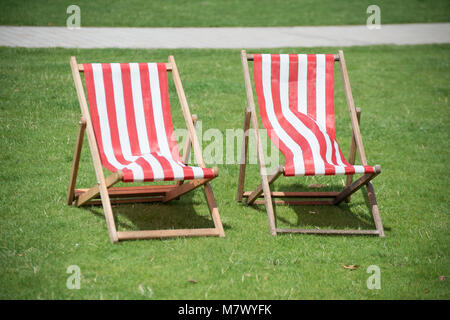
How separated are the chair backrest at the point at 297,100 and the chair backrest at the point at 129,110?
31.6 inches

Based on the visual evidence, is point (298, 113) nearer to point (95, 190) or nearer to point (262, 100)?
point (262, 100)

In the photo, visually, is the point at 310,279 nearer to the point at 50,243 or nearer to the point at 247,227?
the point at 247,227

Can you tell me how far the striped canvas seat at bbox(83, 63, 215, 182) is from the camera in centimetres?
448

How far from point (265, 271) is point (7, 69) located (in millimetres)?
5725

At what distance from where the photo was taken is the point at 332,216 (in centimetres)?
474

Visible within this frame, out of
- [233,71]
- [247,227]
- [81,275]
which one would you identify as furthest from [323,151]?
[233,71]

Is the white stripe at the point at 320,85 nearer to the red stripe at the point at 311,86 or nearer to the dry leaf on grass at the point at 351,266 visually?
the red stripe at the point at 311,86

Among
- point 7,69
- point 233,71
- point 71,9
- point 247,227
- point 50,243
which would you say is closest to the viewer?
point 50,243

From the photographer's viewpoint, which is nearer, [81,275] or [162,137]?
[81,275]

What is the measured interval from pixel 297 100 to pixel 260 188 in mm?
865

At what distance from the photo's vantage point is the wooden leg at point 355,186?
4.26 metres

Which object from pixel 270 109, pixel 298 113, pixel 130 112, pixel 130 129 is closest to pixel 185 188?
pixel 130 129

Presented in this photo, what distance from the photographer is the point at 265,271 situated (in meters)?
3.75

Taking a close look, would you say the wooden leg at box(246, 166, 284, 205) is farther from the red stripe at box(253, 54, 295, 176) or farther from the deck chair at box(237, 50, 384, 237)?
the red stripe at box(253, 54, 295, 176)
